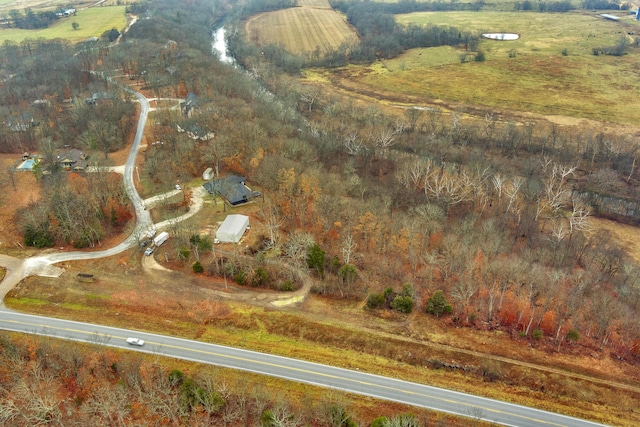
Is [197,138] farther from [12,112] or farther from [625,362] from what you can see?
[625,362]

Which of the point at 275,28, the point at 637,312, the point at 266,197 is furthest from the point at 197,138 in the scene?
the point at 275,28

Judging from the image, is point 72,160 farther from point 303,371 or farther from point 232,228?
point 303,371

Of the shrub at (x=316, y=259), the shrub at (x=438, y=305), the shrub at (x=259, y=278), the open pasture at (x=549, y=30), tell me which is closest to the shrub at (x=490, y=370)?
the shrub at (x=438, y=305)

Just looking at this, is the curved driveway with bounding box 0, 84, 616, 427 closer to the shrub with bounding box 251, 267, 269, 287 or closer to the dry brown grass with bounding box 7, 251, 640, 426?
the dry brown grass with bounding box 7, 251, 640, 426

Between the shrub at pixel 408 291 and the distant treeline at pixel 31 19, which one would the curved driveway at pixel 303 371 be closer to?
the shrub at pixel 408 291

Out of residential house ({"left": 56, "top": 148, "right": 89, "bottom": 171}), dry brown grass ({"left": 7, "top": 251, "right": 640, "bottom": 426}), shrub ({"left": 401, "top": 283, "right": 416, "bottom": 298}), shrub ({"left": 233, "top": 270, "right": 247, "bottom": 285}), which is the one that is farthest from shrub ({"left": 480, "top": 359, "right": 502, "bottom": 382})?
residential house ({"left": 56, "top": 148, "right": 89, "bottom": 171})
